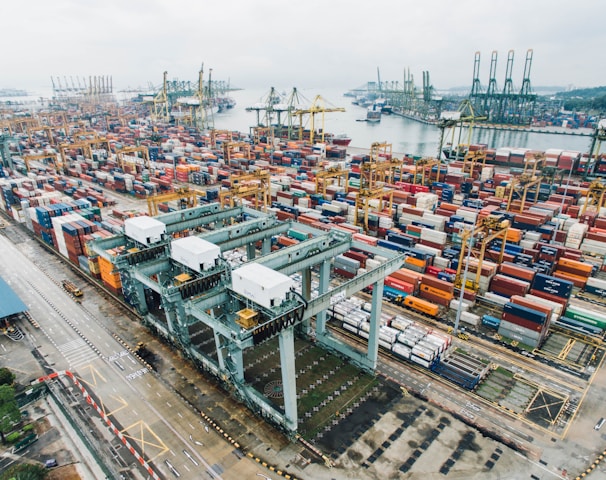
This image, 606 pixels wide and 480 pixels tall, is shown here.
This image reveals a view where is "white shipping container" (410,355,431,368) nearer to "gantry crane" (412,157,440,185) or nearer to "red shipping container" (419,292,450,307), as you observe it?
"red shipping container" (419,292,450,307)

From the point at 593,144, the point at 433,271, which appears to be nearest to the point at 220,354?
the point at 433,271

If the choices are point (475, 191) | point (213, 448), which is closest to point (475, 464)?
point (213, 448)

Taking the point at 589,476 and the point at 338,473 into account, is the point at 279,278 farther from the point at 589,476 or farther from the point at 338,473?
the point at 589,476

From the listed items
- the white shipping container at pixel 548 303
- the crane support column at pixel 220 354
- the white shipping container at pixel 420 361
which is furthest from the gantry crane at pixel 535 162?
the crane support column at pixel 220 354

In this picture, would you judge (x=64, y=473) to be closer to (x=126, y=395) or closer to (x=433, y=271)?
(x=126, y=395)

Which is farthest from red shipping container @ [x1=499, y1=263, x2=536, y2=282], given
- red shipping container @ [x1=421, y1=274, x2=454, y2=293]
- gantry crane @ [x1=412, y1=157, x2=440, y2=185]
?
gantry crane @ [x1=412, y1=157, x2=440, y2=185]

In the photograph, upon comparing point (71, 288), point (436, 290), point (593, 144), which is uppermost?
point (593, 144)

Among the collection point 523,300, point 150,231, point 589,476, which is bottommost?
point 589,476
